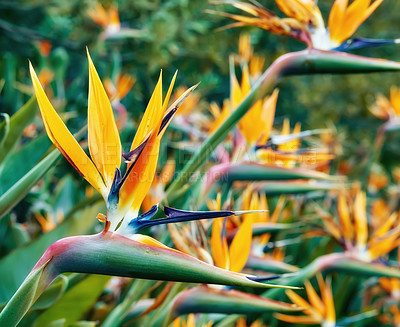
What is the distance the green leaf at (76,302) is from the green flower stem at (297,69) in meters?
0.20

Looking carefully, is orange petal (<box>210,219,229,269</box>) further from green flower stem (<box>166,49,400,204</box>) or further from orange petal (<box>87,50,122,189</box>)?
orange petal (<box>87,50,122,189</box>)

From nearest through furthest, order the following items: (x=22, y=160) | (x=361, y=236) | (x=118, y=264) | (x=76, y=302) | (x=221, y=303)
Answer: (x=118, y=264) → (x=221, y=303) → (x=76, y=302) → (x=22, y=160) → (x=361, y=236)

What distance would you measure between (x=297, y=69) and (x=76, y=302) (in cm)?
44

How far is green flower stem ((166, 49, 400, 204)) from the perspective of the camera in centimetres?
59

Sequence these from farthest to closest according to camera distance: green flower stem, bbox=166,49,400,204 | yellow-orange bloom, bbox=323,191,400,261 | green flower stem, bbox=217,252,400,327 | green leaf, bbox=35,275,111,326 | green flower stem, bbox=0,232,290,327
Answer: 1. yellow-orange bloom, bbox=323,191,400,261
2. green flower stem, bbox=217,252,400,327
3. green leaf, bbox=35,275,111,326
4. green flower stem, bbox=166,49,400,204
5. green flower stem, bbox=0,232,290,327

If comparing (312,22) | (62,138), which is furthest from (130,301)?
(312,22)

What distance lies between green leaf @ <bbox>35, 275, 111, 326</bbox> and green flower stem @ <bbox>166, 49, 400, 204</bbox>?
0.20m

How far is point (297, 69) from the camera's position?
24.7 inches

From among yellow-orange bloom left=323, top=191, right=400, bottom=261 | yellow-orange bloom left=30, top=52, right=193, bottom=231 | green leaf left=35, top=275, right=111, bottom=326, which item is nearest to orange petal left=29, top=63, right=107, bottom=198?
yellow-orange bloom left=30, top=52, right=193, bottom=231

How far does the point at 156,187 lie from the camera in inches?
45.9

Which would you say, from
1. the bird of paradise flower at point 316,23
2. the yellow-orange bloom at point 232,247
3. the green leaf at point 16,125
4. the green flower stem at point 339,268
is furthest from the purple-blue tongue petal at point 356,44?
the green leaf at point 16,125

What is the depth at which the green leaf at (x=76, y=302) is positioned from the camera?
700 mm

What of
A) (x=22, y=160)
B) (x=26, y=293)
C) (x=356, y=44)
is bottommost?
(x=26, y=293)

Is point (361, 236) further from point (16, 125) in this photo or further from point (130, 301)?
point (16, 125)
